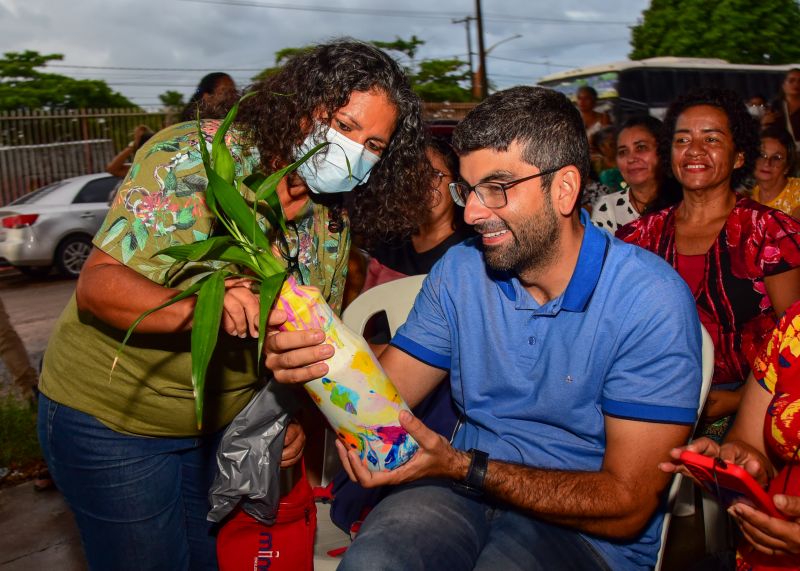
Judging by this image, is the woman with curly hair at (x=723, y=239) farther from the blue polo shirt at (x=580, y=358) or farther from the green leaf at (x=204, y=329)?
the green leaf at (x=204, y=329)

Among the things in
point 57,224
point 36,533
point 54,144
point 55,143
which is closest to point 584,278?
point 36,533

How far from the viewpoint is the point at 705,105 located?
3621mm

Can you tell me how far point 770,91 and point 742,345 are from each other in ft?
69.3

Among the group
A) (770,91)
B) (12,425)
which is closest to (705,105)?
(12,425)

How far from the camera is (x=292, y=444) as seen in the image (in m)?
2.58

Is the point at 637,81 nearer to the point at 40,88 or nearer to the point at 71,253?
the point at 71,253

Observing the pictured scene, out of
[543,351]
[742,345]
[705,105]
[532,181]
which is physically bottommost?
[742,345]

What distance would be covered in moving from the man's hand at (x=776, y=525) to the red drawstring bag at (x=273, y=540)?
1377mm

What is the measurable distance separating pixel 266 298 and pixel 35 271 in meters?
11.6

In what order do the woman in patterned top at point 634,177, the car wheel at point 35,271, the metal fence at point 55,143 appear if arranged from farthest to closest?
1. the metal fence at point 55,143
2. the car wheel at point 35,271
3. the woman in patterned top at point 634,177

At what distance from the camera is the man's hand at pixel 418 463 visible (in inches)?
72.6

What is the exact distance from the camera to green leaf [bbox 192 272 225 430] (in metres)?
1.63

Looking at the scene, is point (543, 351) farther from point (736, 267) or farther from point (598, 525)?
point (736, 267)

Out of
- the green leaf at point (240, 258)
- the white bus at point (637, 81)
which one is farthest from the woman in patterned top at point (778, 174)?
the white bus at point (637, 81)
